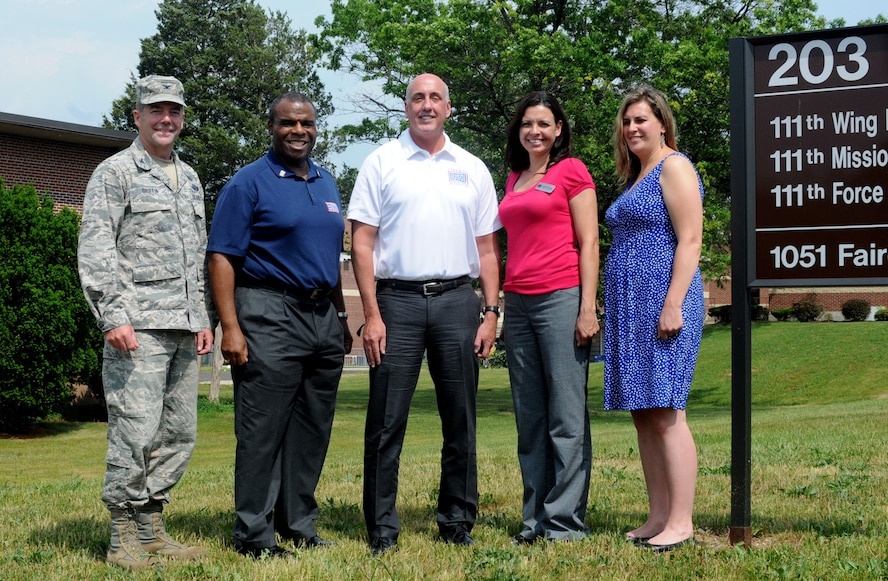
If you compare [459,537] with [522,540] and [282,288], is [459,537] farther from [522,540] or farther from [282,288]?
[282,288]

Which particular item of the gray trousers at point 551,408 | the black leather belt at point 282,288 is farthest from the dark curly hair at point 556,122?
the black leather belt at point 282,288

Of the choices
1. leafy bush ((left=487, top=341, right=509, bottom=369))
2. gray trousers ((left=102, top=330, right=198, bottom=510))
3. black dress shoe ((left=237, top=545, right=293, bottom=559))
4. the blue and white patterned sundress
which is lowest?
leafy bush ((left=487, top=341, right=509, bottom=369))

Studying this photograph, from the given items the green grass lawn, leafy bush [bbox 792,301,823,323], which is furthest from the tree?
the green grass lawn

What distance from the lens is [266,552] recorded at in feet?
16.0

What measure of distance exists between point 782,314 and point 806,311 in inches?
92.9

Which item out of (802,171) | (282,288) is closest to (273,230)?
(282,288)

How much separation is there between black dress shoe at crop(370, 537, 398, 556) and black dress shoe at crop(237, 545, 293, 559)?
46 centimetres

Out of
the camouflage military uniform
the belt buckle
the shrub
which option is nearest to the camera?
the camouflage military uniform

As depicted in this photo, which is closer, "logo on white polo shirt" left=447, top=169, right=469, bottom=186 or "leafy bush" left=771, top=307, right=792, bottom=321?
"logo on white polo shirt" left=447, top=169, right=469, bottom=186

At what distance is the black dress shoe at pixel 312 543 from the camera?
17.1ft

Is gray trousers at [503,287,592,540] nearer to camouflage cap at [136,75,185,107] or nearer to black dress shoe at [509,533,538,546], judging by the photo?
black dress shoe at [509,533,538,546]

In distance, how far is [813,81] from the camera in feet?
16.4

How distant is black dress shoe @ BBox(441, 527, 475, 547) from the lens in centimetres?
525

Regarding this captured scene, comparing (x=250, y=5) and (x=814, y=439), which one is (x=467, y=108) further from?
(x=250, y=5)
